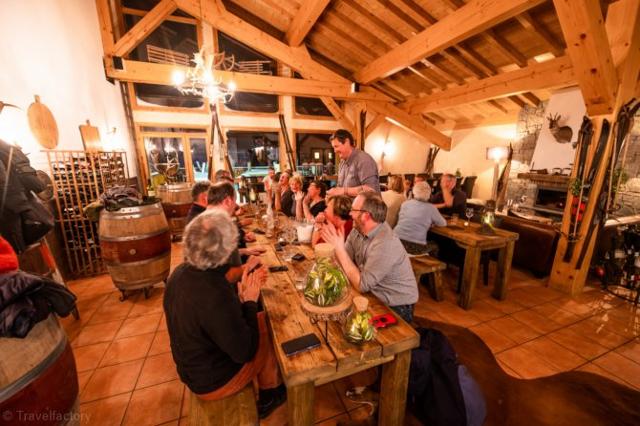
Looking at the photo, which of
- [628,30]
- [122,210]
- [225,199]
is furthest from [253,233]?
[628,30]

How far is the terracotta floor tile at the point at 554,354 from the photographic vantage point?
208 cm

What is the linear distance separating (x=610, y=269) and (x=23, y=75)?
761 centimetres

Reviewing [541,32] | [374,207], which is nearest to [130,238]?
[374,207]

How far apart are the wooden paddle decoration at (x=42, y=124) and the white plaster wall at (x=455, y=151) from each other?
23.3ft

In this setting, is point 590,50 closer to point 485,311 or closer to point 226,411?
point 485,311

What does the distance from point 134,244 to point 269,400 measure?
2101mm

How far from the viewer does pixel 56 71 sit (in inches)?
145

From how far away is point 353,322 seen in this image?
3.65 ft

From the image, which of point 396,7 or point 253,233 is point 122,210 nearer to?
point 253,233

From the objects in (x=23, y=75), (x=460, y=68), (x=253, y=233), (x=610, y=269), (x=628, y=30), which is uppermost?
(x=460, y=68)

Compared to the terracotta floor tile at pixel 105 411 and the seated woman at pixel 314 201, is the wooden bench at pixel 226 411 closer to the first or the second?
the terracotta floor tile at pixel 105 411

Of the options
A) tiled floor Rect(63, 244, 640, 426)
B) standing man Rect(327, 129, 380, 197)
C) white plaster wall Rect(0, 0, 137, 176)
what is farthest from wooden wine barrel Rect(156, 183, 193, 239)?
standing man Rect(327, 129, 380, 197)

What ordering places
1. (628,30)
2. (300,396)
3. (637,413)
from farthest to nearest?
(628,30) < (637,413) < (300,396)

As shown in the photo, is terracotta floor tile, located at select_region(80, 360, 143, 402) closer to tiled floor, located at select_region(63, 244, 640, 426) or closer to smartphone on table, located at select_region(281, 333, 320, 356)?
tiled floor, located at select_region(63, 244, 640, 426)
